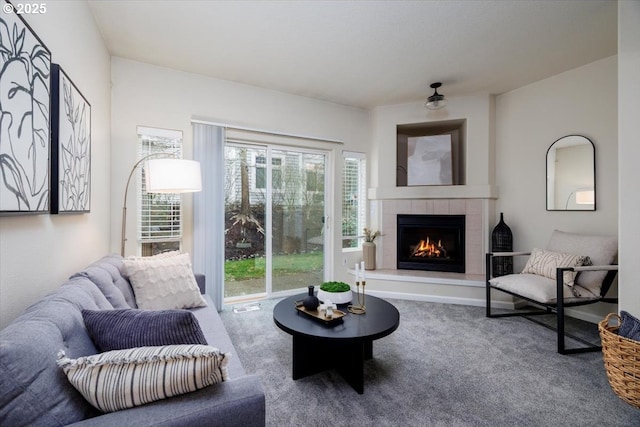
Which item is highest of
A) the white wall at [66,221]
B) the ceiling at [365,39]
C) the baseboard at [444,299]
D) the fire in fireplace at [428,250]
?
the ceiling at [365,39]

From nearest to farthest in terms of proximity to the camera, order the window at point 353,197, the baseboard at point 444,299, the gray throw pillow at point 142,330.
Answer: the gray throw pillow at point 142,330
the baseboard at point 444,299
the window at point 353,197

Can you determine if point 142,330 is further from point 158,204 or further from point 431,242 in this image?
point 431,242

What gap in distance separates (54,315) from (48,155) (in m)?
0.86

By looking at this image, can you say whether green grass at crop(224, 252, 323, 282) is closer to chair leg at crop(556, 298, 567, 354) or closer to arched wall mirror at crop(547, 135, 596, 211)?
chair leg at crop(556, 298, 567, 354)

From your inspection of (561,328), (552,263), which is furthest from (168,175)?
(552,263)

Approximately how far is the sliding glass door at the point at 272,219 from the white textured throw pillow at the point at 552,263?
2.45 m

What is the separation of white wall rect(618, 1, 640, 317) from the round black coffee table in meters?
1.55

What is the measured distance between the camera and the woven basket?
1385 millimetres

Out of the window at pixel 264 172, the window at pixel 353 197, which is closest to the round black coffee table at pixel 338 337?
the window at pixel 264 172

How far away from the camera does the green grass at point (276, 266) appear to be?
3594mm

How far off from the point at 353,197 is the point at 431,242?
1.27m

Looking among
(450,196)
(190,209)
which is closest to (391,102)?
(450,196)

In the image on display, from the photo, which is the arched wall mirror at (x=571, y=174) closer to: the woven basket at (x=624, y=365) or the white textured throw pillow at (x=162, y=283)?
the woven basket at (x=624, y=365)

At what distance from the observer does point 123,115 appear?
289cm
